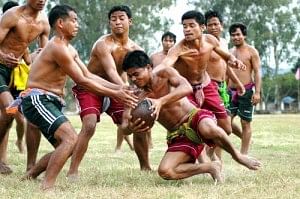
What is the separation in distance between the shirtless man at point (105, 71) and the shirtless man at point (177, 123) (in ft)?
1.83

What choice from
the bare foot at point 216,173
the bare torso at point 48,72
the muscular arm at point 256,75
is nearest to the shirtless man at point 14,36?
the bare torso at point 48,72

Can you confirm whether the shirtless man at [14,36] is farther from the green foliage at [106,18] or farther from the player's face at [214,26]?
the green foliage at [106,18]

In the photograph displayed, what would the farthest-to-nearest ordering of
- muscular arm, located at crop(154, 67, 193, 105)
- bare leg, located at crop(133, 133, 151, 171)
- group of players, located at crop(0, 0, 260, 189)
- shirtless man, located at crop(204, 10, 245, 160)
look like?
shirtless man, located at crop(204, 10, 245, 160)
bare leg, located at crop(133, 133, 151, 171)
muscular arm, located at crop(154, 67, 193, 105)
group of players, located at crop(0, 0, 260, 189)

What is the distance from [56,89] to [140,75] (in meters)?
0.85

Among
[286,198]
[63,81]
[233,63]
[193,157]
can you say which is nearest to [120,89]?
[63,81]

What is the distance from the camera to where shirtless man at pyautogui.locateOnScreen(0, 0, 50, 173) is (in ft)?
25.3

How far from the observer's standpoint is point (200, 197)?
5.53 m

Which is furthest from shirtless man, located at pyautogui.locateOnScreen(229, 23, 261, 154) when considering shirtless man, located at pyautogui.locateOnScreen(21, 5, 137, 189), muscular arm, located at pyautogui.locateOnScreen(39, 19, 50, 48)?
shirtless man, located at pyautogui.locateOnScreen(21, 5, 137, 189)

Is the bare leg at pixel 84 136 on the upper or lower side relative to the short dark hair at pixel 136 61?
lower

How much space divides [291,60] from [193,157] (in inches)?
2181

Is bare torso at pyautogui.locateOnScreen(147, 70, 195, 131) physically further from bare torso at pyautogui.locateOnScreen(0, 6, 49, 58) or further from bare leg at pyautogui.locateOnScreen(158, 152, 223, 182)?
bare torso at pyautogui.locateOnScreen(0, 6, 49, 58)

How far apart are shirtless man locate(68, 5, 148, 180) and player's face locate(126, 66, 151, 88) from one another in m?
0.54

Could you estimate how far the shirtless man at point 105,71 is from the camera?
7.21 m

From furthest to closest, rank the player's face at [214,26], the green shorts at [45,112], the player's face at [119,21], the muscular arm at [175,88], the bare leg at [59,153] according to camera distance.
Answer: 1. the player's face at [214,26]
2. the player's face at [119,21]
3. the muscular arm at [175,88]
4. the green shorts at [45,112]
5. the bare leg at [59,153]
